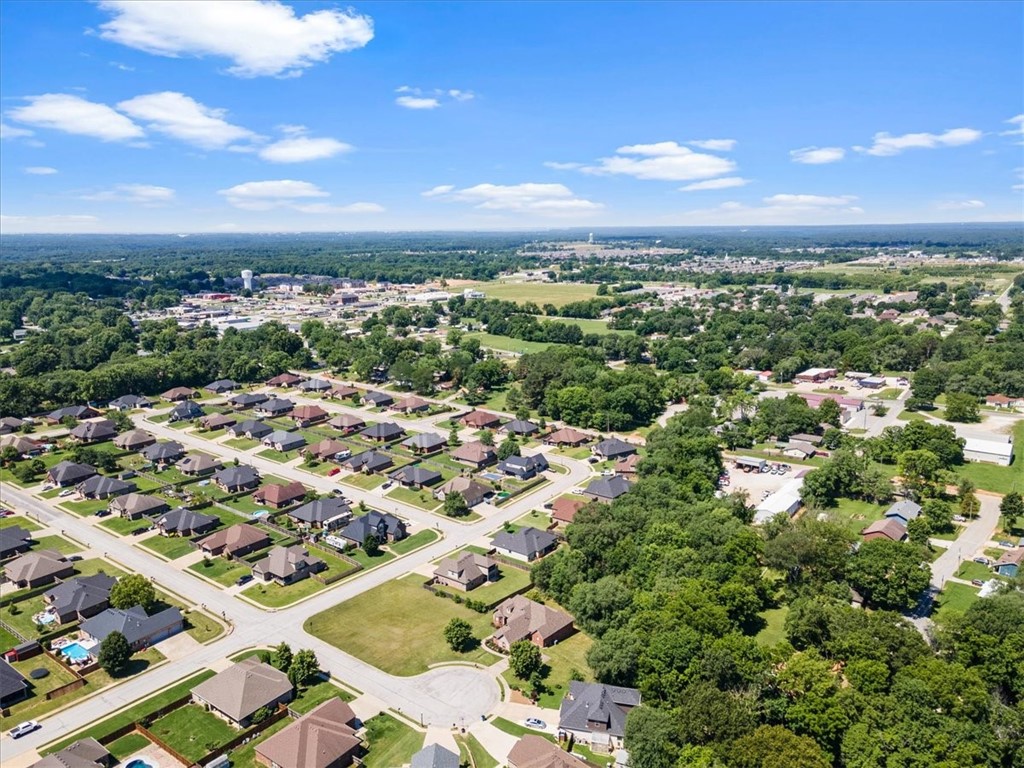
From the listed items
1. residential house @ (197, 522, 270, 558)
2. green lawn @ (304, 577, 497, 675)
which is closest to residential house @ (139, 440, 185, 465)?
residential house @ (197, 522, 270, 558)

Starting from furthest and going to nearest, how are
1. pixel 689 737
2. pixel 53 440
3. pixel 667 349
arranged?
pixel 667 349
pixel 53 440
pixel 689 737

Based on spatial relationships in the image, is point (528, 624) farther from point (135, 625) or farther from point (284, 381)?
point (284, 381)

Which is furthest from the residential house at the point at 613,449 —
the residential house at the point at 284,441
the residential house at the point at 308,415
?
the residential house at the point at 308,415

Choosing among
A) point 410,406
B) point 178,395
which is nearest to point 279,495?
point 410,406

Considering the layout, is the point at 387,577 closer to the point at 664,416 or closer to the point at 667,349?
the point at 664,416

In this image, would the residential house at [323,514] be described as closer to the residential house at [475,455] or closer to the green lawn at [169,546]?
the green lawn at [169,546]

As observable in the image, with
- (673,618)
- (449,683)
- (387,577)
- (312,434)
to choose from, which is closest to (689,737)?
(673,618)
